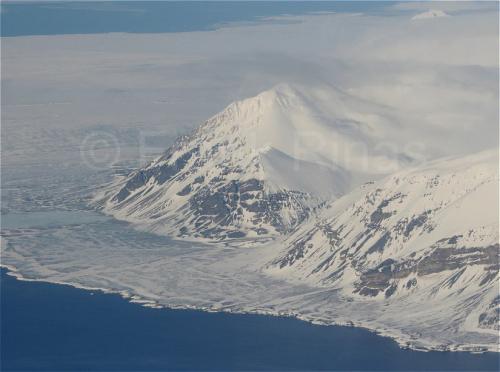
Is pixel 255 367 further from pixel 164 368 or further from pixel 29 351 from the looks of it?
pixel 29 351

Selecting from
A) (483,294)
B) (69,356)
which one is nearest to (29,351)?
(69,356)

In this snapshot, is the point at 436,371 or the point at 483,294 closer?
the point at 436,371

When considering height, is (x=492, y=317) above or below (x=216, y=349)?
above

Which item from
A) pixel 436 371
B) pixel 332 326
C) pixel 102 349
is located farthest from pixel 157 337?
pixel 436 371

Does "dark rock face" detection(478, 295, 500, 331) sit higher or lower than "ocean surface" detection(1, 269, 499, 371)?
higher

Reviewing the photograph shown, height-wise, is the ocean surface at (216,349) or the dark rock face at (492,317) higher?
the dark rock face at (492,317)

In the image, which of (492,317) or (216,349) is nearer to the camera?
(216,349)

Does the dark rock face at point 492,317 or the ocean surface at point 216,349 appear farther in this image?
the dark rock face at point 492,317

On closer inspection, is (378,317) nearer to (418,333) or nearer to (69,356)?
(418,333)

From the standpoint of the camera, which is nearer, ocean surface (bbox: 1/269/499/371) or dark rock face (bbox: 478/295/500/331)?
ocean surface (bbox: 1/269/499/371)
